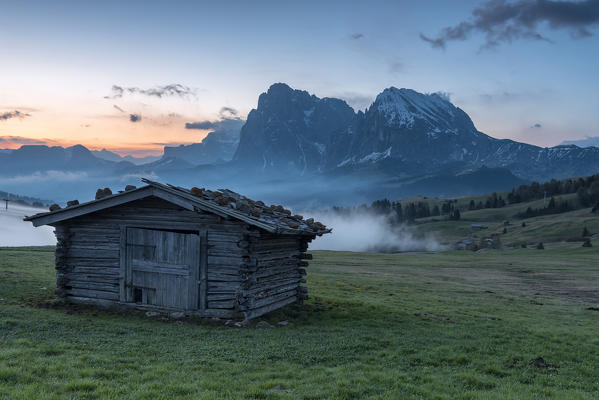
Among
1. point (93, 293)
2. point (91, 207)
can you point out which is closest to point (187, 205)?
point (91, 207)

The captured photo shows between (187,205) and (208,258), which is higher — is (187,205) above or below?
above

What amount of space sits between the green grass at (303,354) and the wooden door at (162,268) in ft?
3.36

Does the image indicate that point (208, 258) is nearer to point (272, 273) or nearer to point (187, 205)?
point (187, 205)

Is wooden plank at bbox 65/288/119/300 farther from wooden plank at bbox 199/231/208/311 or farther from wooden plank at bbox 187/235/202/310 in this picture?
wooden plank at bbox 199/231/208/311

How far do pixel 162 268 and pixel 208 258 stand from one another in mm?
1994

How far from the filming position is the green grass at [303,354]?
8938mm

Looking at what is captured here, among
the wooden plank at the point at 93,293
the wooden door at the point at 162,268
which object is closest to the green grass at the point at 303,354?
the wooden plank at the point at 93,293

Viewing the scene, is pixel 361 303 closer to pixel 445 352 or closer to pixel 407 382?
pixel 445 352

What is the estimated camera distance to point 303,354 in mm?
12125

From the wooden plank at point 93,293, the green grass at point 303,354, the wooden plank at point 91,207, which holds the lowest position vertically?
the green grass at point 303,354

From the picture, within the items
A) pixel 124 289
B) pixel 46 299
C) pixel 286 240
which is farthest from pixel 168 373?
pixel 46 299

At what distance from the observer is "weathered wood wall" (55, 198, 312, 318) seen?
658 inches

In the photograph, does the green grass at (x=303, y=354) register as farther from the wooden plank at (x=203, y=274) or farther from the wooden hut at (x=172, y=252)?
the wooden hut at (x=172, y=252)

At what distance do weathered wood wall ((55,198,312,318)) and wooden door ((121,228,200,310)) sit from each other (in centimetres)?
45
